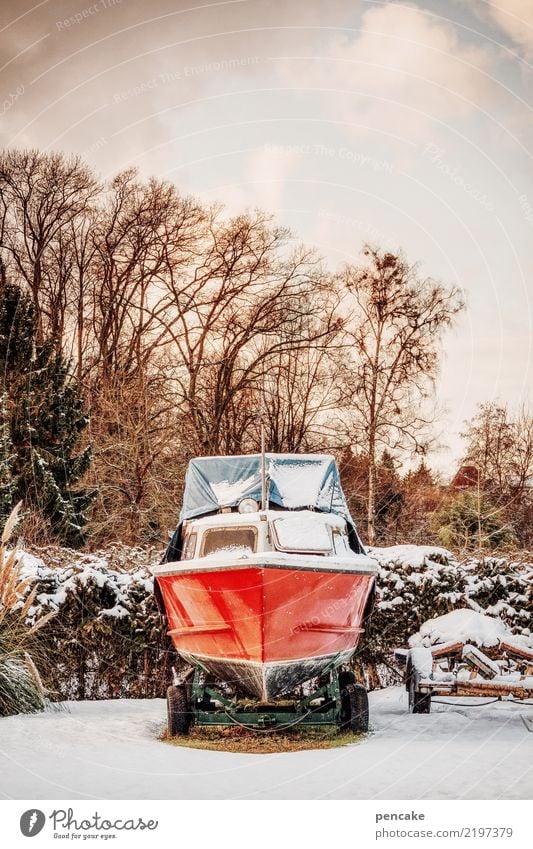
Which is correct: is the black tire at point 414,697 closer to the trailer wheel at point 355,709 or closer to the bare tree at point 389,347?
the trailer wheel at point 355,709

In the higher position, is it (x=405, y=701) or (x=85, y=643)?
(x=85, y=643)

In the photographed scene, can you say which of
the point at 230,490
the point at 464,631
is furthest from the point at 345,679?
the point at 230,490

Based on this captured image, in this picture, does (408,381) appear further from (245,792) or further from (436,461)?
(245,792)

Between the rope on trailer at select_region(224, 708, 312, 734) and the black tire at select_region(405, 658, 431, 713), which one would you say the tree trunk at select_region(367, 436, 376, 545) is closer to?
the black tire at select_region(405, 658, 431, 713)

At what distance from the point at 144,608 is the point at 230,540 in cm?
157

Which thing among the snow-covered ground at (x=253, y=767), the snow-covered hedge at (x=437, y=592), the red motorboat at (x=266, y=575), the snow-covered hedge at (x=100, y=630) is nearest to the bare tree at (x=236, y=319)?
the snow-covered hedge at (x=437, y=592)

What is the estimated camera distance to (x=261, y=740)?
5289 millimetres

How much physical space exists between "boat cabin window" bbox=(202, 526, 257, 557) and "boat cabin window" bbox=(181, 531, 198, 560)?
15 centimetres

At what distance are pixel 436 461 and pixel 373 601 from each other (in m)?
7.66

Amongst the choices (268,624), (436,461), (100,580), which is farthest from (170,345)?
(268,624)

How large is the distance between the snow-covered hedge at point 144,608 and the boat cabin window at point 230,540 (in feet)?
4.39

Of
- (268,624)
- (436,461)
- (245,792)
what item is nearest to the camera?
(245,792)

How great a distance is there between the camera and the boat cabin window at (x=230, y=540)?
5430 millimetres

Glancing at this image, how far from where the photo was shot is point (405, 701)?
6449 millimetres
